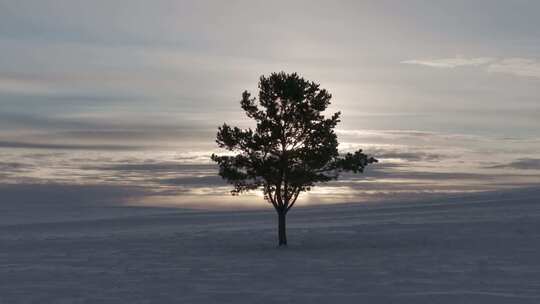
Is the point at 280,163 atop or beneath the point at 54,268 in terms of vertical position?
atop

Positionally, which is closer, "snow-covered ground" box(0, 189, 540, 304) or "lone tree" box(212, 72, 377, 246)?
"snow-covered ground" box(0, 189, 540, 304)

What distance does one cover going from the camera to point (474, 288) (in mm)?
23594

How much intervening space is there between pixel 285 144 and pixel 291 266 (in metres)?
14.2

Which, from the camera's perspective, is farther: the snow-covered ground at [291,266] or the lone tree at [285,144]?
the lone tree at [285,144]

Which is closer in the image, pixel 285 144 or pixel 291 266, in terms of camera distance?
pixel 291 266

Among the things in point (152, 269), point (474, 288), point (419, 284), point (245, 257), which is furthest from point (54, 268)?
point (474, 288)

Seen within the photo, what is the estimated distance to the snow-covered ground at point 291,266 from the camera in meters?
23.0

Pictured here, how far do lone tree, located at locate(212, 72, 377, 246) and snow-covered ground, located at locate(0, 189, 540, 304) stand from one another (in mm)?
4288

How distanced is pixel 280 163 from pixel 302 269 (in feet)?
48.2

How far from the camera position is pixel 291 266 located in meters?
32.0

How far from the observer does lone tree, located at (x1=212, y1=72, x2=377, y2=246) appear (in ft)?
145

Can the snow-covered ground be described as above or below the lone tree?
below

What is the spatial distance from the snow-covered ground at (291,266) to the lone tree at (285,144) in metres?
4.29

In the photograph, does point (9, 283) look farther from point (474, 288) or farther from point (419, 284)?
point (474, 288)
